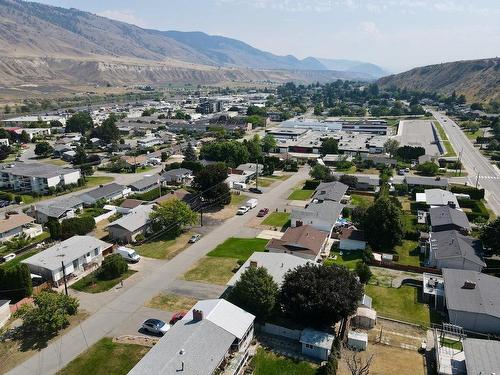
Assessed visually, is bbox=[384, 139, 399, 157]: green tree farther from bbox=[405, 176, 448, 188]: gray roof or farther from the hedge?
the hedge

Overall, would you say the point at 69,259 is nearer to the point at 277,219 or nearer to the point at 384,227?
the point at 277,219

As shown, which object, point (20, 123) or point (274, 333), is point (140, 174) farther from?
point (20, 123)

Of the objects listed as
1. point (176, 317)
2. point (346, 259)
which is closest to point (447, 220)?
point (346, 259)

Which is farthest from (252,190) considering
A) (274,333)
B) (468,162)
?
(468,162)

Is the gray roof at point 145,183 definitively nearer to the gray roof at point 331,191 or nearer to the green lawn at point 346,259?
the gray roof at point 331,191

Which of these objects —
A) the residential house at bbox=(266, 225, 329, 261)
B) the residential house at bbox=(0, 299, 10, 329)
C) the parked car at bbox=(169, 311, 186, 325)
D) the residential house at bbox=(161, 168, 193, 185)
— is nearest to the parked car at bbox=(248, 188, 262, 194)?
the residential house at bbox=(161, 168, 193, 185)
